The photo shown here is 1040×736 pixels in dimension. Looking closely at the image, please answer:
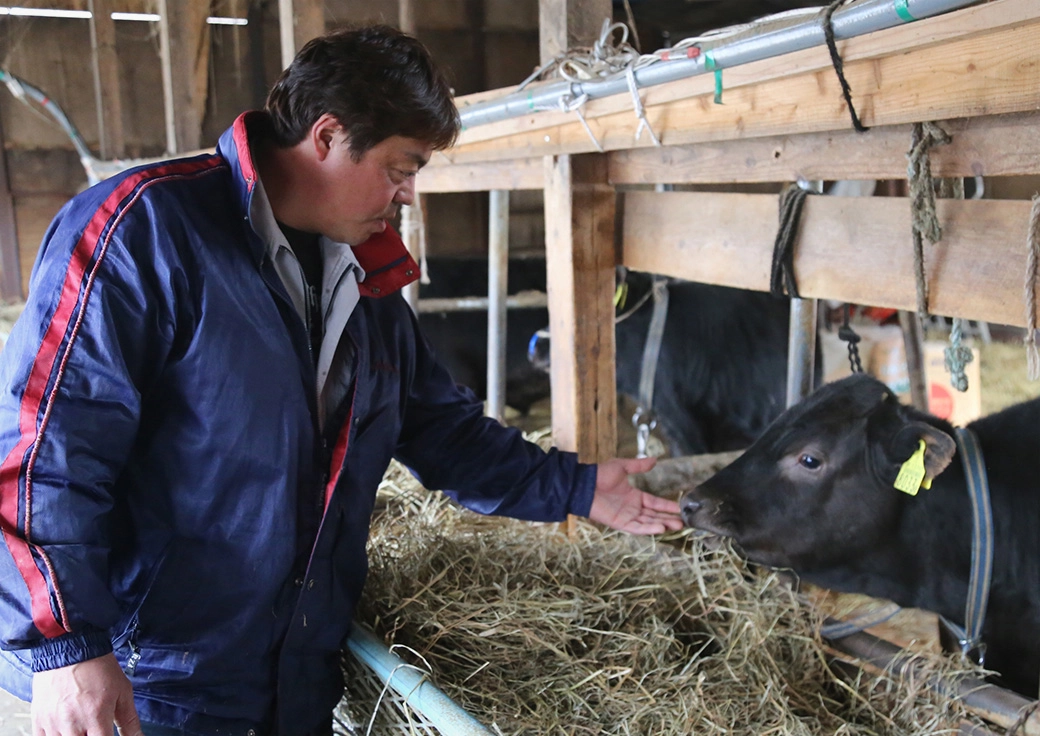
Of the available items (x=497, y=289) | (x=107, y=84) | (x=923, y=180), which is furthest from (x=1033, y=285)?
(x=107, y=84)

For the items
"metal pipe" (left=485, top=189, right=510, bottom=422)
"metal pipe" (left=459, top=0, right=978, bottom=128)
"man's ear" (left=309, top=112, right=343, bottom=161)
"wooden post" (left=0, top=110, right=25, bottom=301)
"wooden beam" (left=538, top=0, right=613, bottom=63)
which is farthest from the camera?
"wooden post" (left=0, top=110, right=25, bottom=301)

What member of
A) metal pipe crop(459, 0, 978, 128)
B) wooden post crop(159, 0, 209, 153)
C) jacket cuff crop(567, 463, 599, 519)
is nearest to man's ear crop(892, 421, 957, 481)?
jacket cuff crop(567, 463, 599, 519)

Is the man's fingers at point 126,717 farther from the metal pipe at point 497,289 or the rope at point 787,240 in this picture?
the metal pipe at point 497,289

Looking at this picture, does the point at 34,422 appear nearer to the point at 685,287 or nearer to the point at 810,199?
the point at 810,199

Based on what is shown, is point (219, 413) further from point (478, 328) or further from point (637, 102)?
point (478, 328)

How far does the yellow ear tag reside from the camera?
8.38 ft

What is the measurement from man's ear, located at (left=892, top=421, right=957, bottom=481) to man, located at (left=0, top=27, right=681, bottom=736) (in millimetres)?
1433

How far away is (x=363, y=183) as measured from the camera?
1852 mm

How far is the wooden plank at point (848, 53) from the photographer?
5.02 feet

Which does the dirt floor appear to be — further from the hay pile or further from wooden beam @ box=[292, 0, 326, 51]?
wooden beam @ box=[292, 0, 326, 51]

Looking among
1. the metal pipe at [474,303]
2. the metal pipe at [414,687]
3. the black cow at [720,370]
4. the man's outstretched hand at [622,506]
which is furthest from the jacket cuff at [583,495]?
the metal pipe at [474,303]

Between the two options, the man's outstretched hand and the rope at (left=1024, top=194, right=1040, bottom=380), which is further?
the man's outstretched hand

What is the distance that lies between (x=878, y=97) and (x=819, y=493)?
4.21 feet

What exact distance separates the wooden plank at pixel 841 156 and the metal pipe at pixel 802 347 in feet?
2.98
